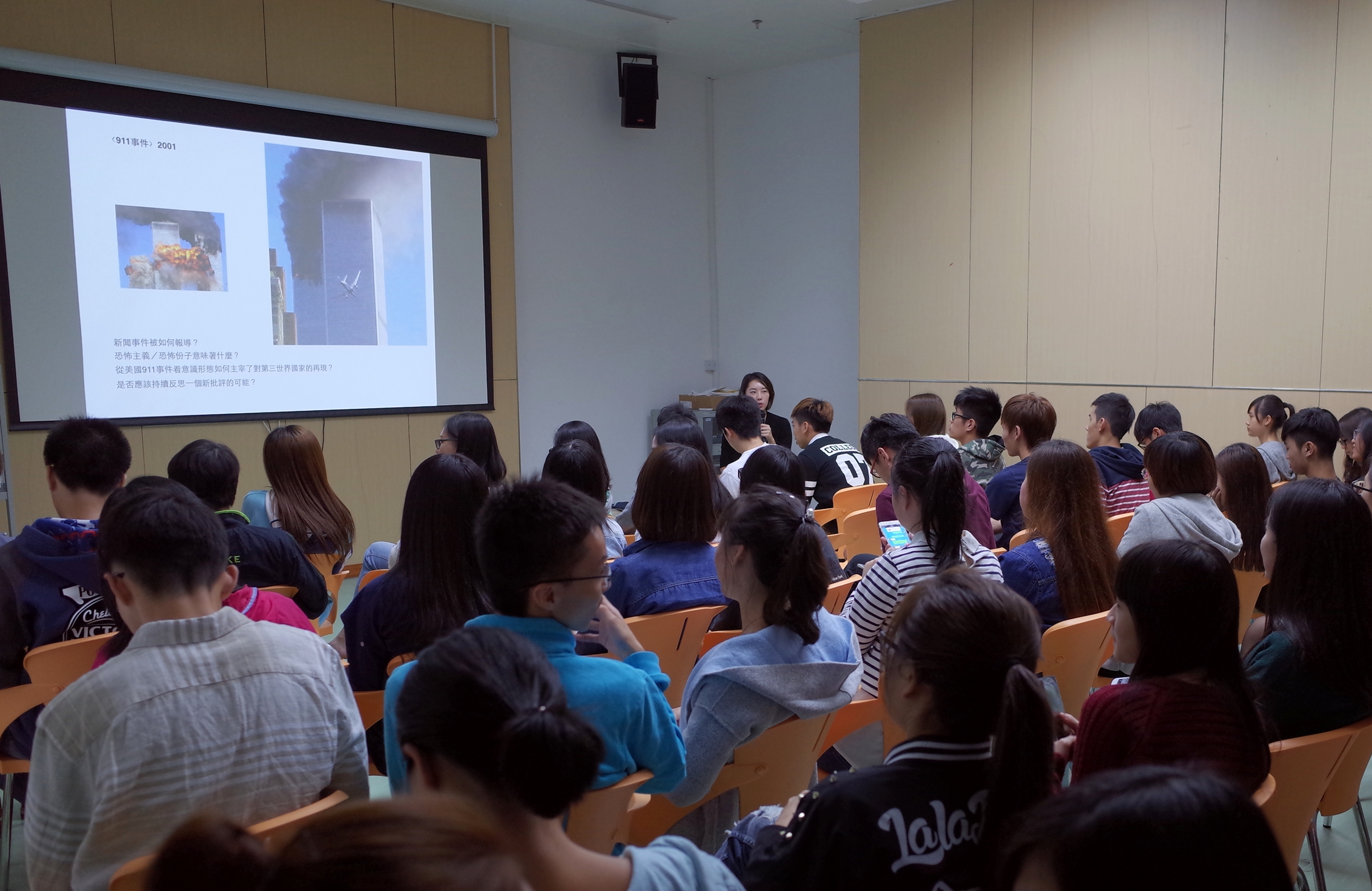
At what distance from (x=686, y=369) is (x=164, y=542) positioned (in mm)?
7465

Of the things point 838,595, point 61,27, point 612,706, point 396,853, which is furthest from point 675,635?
point 61,27

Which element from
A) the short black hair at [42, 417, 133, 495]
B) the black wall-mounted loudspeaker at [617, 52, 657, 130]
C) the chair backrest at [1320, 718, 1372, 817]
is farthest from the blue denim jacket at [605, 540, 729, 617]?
the black wall-mounted loudspeaker at [617, 52, 657, 130]

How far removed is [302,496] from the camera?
3.85m

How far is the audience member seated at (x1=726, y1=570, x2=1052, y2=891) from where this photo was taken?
3.76 feet

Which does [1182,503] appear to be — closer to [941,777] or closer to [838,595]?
[838,595]

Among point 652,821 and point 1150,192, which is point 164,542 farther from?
point 1150,192

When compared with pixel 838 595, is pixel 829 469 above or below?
above

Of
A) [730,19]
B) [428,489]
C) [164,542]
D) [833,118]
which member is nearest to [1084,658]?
[428,489]

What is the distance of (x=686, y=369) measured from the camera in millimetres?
8898

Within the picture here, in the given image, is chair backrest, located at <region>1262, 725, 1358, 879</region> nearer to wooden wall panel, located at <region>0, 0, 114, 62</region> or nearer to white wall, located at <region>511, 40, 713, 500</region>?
wooden wall panel, located at <region>0, 0, 114, 62</region>

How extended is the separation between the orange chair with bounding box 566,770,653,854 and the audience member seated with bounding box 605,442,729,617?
3.30 ft

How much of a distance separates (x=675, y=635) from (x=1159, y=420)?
3.67 metres

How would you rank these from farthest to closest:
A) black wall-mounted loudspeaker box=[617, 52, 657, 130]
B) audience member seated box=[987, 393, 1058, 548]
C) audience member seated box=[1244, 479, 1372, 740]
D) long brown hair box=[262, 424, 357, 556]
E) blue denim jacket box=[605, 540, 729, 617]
Answer: black wall-mounted loudspeaker box=[617, 52, 657, 130] → audience member seated box=[987, 393, 1058, 548] → long brown hair box=[262, 424, 357, 556] → blue denim jacket box=[605, 540, 729, 617] → audience member seated box=[1244, 479, 1372, 740]

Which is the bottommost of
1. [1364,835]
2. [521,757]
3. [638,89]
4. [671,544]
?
[1364,835]
